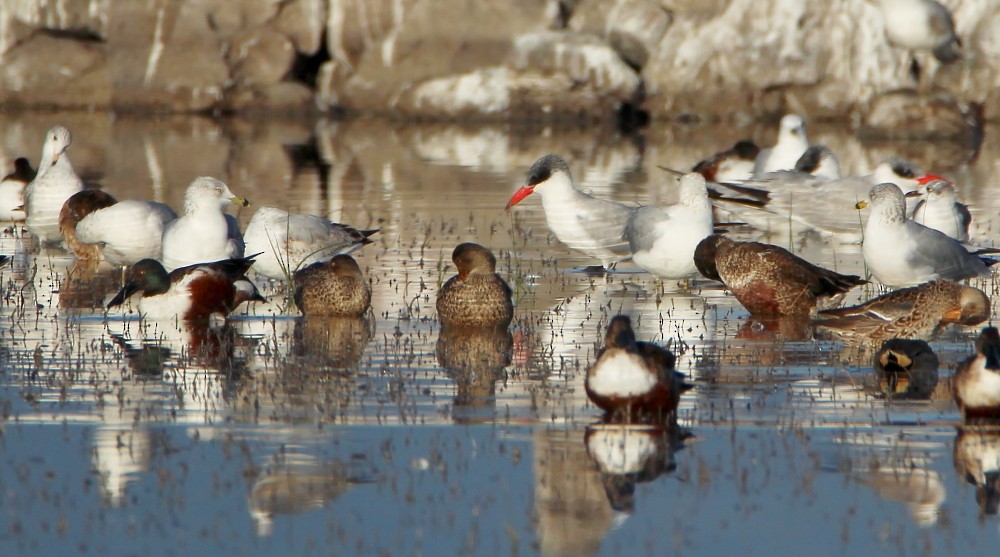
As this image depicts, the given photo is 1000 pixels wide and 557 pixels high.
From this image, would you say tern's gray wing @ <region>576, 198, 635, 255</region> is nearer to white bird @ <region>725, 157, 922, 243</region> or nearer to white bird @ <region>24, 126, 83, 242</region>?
white bird @ <region>725, 157, 922, 243</region>

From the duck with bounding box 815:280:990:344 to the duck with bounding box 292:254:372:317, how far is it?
2.77 m

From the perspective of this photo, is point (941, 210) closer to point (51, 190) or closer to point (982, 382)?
point (982, 382)

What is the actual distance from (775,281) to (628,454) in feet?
12.0

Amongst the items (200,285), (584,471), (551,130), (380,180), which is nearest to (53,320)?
(200,285)

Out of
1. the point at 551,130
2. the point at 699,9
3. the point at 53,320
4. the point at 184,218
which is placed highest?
the point at 699,9

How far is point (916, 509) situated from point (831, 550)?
52cm

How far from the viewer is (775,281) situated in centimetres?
937

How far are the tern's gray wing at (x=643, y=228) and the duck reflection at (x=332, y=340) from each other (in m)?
2.40

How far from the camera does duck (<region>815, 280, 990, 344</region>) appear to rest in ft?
27.3

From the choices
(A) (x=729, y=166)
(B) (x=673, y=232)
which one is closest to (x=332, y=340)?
(B) (x=673, y=232)

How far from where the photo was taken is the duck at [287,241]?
10.4 meters

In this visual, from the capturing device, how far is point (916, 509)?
5371 mm

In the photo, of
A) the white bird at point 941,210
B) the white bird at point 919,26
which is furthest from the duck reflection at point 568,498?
the white bird at point 919,26

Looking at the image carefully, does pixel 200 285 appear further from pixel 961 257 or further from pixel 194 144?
pixel 194 144
